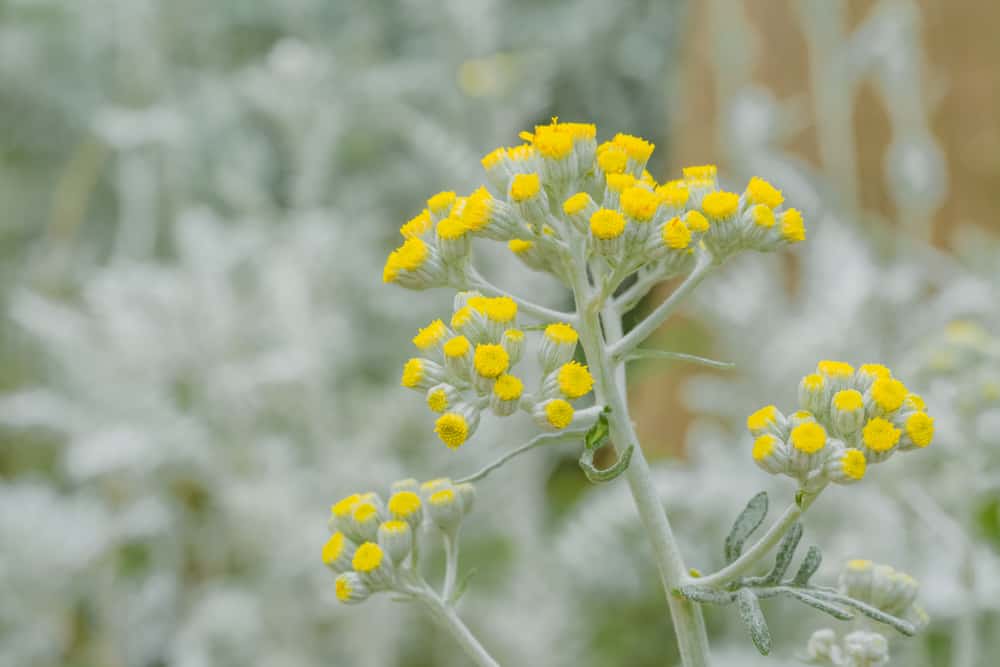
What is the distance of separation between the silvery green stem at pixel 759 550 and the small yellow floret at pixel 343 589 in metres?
0.13

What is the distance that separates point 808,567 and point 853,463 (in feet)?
0.15

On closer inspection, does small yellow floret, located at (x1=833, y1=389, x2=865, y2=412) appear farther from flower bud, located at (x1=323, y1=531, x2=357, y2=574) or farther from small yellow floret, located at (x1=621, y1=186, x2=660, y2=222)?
flower bud, located at (x1=323, y1=531, x2=357, y2=574)

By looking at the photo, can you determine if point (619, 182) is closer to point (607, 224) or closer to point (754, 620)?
point (607, 224)

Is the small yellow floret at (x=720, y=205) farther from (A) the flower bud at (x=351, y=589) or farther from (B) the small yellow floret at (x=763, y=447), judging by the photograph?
(A) the flower bud at (x=351, y=589)

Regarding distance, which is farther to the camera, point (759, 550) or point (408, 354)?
point (408, 354)

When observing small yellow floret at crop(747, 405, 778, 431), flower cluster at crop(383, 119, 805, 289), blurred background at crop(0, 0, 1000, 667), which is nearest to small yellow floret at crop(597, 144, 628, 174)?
flower cluster at crop(383, 119, 805, 289)

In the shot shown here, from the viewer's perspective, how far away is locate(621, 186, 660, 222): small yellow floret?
0.36m

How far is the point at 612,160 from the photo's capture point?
1.26 feet

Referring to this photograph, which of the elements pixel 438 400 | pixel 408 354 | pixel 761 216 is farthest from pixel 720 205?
pixel 408 354

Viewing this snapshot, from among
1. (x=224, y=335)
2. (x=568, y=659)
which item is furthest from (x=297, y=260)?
(x=568, y=659)

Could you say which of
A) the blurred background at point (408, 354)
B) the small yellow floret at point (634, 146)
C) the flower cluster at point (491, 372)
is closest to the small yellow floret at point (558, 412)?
the flower cluster at point (491, 372)

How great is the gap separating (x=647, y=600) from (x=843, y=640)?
1116 millimetres

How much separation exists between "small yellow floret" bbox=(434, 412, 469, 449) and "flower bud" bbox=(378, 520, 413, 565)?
7 cm

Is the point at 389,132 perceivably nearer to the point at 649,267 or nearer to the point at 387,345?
the point at 387,345
